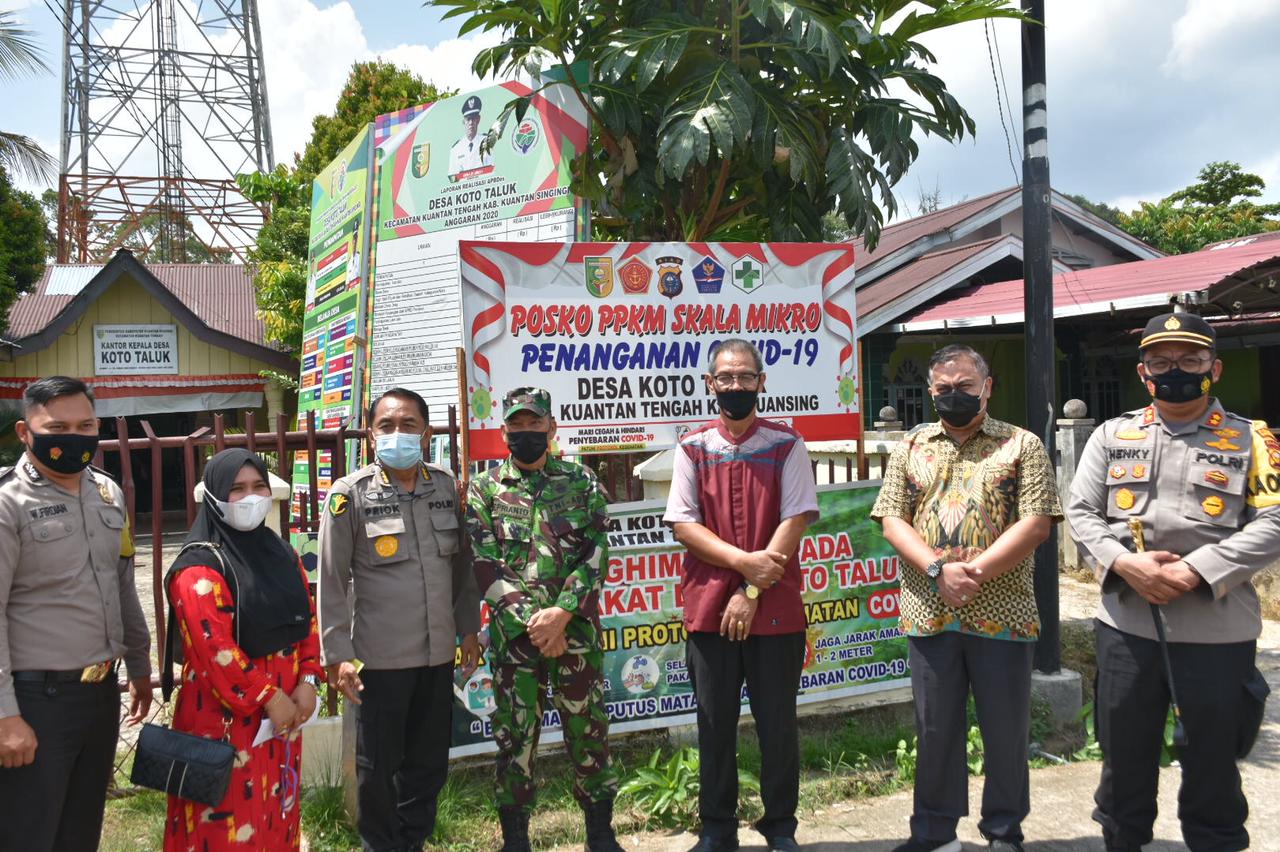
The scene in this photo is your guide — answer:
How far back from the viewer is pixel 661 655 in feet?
14.1

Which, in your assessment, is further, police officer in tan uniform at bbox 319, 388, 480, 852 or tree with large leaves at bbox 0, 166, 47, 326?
tree with large leaves at bbox 0, 166, 47, 326

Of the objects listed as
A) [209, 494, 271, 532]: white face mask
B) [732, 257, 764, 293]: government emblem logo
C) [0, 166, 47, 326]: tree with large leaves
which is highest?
[0, 166, 47, 326]: tree with large leaves

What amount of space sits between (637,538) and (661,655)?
21.8 inches

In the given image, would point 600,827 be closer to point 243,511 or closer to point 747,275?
point 243,511

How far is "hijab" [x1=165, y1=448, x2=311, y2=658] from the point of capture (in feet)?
8.86

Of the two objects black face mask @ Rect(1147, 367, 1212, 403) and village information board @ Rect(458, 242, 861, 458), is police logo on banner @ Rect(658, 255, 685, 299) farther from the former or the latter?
black face mask @ Rect(1147, 367, 1212, 403)

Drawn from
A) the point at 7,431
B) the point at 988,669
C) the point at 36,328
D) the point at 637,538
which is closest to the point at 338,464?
the point at 637,538

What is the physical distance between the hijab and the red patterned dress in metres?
0.04

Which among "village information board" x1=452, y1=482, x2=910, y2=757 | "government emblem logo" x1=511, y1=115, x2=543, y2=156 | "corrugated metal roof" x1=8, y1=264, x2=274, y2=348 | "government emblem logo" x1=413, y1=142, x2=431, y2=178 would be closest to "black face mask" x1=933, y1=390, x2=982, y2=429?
"village information board" x1=452, y1=482, x2=910, y2=757

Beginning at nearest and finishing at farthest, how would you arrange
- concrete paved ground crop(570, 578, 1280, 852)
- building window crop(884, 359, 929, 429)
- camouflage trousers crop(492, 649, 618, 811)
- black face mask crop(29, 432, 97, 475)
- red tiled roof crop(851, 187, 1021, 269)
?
1. black face mask crop(29, 432, 97, 475)
2. camouflage trousers crop(492, 649, 618, 811)
3. concrete paved ground crop(570, 578, 1280, 852)
4. building window crop(884, 359, 929, 429)
5. red tiled roof crop(851, 187, 1021, 269)

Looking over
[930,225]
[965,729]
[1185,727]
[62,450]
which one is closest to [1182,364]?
[1185,727]

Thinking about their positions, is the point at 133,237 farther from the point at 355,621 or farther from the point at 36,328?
the point at 355,621

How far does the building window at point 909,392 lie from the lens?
12.2 metres

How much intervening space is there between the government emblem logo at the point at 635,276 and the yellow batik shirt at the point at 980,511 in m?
1.58
